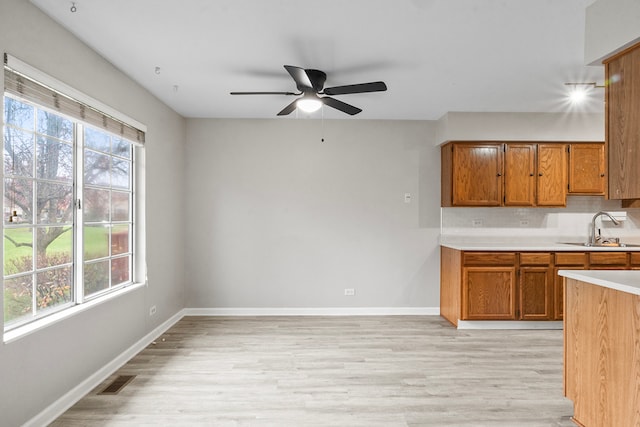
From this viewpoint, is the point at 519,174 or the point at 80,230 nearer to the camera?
the point at 80,230

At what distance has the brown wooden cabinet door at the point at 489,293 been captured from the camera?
4.30 meters

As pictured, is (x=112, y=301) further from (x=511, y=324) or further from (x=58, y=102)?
(x=511, y=324)

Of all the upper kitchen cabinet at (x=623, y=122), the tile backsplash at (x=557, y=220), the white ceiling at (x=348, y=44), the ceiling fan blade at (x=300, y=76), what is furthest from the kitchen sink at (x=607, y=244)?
the ceiling fan blade at (x=300, y=76)

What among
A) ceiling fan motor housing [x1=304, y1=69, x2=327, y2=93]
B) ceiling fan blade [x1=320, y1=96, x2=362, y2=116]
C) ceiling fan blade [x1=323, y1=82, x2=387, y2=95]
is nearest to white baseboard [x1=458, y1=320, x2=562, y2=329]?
ceiling fan blade [x1=320, y1=96, x2=362, y2=116]

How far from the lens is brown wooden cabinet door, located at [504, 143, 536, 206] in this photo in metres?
4.61

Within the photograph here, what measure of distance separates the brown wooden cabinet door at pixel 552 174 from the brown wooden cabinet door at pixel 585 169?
97 millimetres

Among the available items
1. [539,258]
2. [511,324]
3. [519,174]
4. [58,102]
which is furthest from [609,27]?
[58,102]

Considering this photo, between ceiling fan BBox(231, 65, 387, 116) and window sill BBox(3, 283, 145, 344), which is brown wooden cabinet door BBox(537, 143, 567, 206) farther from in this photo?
window sill BBox(3, 283, 145, 344)

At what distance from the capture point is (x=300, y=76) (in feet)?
8.96

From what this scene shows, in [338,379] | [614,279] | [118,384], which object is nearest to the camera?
[614,279]

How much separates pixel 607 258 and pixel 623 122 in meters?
2.87

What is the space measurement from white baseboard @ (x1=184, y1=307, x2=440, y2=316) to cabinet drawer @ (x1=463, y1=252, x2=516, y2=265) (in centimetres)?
99

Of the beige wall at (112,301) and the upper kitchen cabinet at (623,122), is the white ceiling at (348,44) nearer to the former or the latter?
the beige wall at (112,301)

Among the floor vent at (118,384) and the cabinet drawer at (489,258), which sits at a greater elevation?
the cabinet drawer at (489,258)
